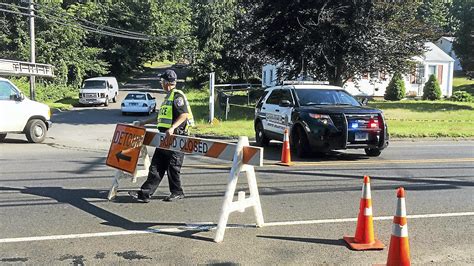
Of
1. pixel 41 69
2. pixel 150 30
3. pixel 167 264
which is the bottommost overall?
pixel 167 264

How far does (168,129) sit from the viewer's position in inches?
281

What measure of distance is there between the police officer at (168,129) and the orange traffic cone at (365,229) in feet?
9.36

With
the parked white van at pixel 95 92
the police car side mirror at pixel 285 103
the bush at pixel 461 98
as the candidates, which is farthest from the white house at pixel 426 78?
the police car side mirror at pixel 285 103

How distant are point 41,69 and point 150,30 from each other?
4447 centimetres

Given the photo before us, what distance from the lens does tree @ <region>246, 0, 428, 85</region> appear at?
21.4m

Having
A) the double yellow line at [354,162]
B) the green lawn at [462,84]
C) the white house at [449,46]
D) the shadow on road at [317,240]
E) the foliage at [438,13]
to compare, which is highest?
the foliage at [438,13]

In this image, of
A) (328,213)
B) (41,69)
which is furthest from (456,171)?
(41,69)

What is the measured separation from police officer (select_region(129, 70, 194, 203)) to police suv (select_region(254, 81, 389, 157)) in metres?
4.92

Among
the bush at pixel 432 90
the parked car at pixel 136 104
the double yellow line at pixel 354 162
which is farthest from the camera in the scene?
the bush at pixel 432 90

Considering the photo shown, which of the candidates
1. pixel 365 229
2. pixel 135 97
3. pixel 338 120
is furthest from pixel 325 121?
pixel 135 97

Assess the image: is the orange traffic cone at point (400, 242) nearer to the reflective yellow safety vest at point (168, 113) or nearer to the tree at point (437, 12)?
the reflective yellow safety vest at point (168, 113)

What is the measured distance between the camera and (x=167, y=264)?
190 inches

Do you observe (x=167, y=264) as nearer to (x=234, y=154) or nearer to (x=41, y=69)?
(x=234, y=154)

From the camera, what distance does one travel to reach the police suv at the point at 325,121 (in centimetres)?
1141
